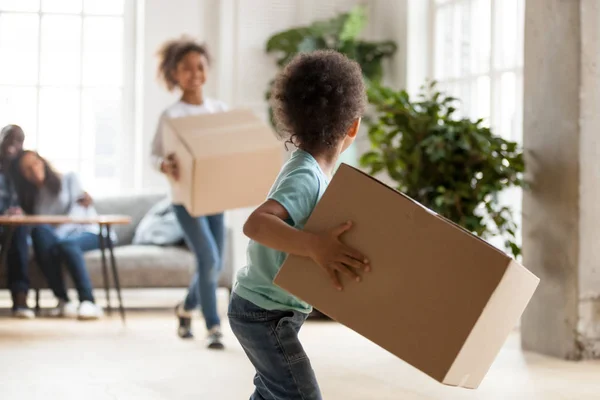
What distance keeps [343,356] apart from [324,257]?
7.25 ft

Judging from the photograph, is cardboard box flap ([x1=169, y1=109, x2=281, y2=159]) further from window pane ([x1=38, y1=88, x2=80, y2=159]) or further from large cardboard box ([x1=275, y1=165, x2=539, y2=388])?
window pane ([x1=38, y1=88, x2=80, y2=159])

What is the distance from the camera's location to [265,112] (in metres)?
5.95

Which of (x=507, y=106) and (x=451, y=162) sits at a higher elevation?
(x=507, y=106)

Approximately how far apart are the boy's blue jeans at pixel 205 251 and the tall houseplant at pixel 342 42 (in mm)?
1897

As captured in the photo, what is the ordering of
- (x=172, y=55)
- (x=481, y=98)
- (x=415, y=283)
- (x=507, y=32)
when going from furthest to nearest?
(x=481, y=98) → (x=507, y=32) → (x=172, y=55) → (x=415, y=283)

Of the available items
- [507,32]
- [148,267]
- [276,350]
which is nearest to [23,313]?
[148,267]

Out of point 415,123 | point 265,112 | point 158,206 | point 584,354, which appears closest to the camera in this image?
point 584,354

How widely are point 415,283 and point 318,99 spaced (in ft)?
1.15

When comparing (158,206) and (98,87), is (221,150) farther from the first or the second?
(98,87)

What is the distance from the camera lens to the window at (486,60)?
440 cm

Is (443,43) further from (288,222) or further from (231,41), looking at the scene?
(288,222)

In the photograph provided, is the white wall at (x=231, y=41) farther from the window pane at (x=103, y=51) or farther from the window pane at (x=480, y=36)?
the window pane at (x=480, y=36)

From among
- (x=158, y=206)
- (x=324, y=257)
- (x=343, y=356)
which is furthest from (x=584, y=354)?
(x=158, y=206)

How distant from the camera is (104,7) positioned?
6102 mm
